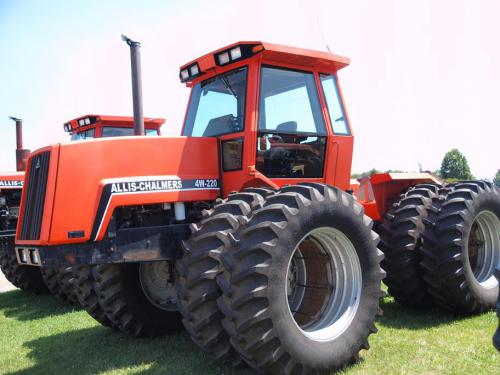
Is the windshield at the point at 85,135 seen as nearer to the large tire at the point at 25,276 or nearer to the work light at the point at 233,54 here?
the large tire at the point at 25,276

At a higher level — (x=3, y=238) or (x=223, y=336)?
(x=3, y=238)

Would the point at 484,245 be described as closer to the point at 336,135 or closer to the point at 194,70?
the point at 336,135

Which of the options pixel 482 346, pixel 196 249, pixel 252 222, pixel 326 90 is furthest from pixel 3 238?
pixel 482 346

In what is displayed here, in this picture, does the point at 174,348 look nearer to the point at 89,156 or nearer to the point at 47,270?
the point at 89,156

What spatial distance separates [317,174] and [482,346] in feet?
7.38

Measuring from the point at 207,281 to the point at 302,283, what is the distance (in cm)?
129

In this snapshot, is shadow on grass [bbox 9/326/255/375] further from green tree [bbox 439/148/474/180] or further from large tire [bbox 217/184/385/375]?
green tree [bbox 439/148/474/180]

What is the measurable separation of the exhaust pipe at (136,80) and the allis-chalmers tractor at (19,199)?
2062 mm

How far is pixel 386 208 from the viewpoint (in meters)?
6.45

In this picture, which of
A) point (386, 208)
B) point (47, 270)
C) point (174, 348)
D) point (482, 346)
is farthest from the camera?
point (47, 270)

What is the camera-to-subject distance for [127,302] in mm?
5246

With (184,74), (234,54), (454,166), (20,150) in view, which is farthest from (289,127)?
(454,166)

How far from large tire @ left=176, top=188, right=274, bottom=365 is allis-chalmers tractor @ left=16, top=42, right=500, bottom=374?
0.01 m

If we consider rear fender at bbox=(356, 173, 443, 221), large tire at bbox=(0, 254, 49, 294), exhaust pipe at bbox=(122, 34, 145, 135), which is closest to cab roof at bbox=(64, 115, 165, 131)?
exhaust pipe at bbox=(122, 34, 145, 135)
